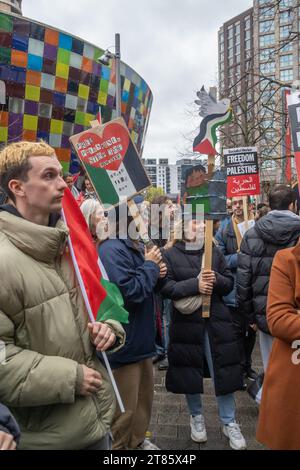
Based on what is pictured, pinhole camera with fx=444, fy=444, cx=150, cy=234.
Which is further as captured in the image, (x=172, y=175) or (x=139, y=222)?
(x=172, y=175)

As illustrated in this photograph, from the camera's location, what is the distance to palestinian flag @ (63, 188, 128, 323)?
7.01ft

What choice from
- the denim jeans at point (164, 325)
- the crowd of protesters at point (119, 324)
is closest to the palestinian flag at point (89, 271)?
the crowd of protesters at point (119, 324)

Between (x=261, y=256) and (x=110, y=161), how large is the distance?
150 centimetres

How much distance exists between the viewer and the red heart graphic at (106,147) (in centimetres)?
323

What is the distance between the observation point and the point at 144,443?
3.33 meters

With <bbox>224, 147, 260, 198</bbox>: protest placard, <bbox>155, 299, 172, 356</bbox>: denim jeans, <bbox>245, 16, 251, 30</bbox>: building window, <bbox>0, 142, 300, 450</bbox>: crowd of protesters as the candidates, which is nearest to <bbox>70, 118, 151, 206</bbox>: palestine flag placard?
<bbox>0, 142, 300, 450</bbox>: crowd of protesters

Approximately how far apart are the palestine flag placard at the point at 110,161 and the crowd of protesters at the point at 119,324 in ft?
0.48

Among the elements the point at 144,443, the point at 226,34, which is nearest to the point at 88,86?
the point at 144,443

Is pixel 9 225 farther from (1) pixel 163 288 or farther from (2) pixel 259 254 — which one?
(2) pixel 259 254

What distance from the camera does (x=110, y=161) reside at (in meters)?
3.29

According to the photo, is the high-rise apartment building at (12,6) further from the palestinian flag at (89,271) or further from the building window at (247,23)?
the building window at (247,23)

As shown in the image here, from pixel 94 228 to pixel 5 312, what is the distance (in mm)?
1441

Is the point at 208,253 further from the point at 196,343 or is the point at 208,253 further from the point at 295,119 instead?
the point at 295,119

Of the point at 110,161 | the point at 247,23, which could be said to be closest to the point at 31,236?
the point at 110,161
